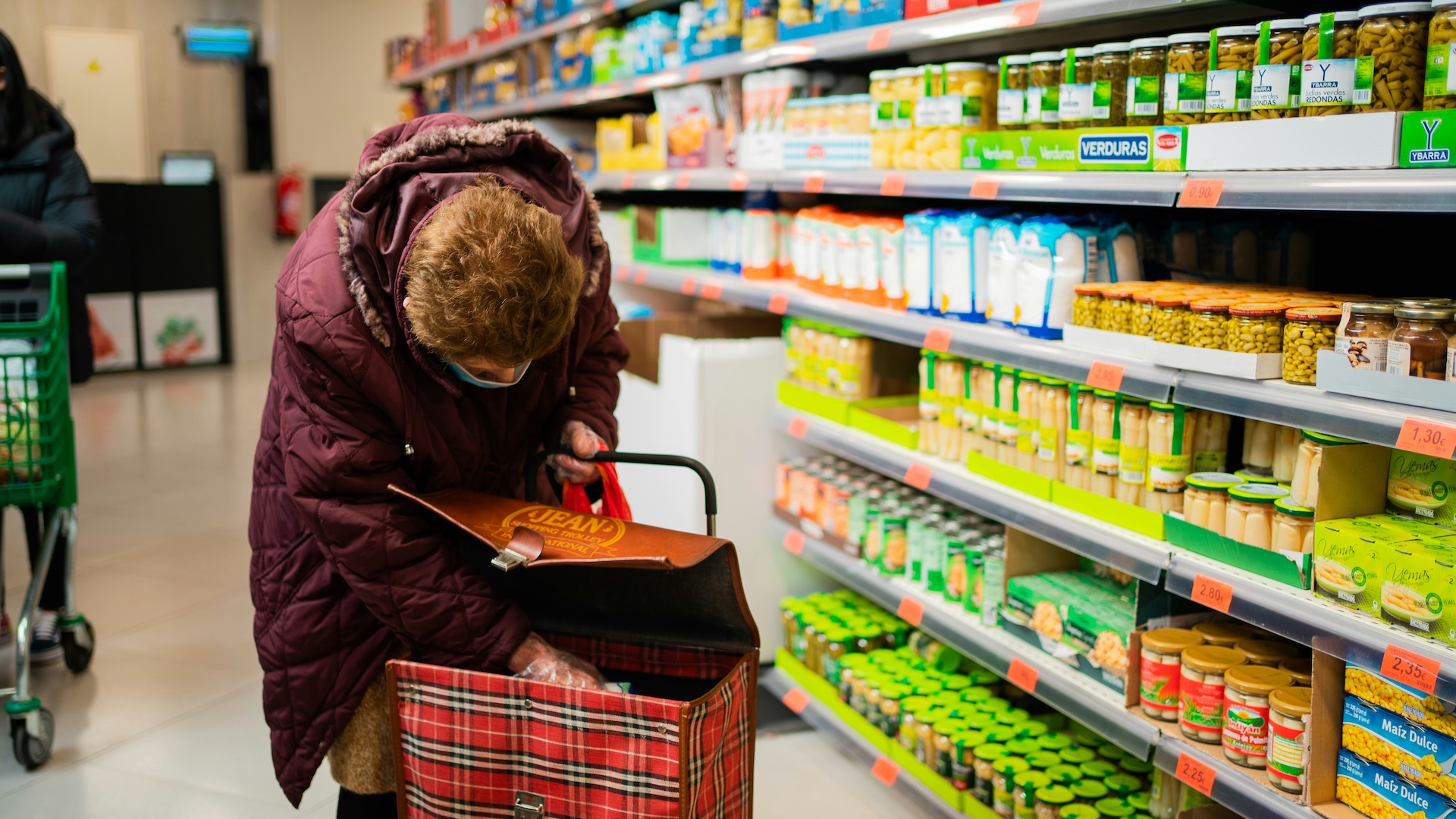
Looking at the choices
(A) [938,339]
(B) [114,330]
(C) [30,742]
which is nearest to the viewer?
(A) [938,339]

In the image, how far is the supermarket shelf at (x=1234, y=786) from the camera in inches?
75.6

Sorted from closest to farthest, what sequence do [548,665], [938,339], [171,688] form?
1. [548,665]
2. [938,339]
3. [171,688]

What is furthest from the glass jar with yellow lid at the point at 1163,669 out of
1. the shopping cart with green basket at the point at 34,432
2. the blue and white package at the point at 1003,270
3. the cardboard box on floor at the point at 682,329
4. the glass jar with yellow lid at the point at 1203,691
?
the shopping cart with green basket at the point at 34,432

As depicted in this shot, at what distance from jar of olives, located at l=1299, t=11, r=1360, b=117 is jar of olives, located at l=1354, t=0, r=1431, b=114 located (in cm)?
2

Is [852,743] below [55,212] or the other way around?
below

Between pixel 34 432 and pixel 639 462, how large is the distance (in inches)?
83.2

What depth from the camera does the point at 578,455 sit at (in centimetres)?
204

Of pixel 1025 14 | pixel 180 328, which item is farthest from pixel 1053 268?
pixel 180 328

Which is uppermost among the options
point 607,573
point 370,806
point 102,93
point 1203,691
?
point 102,93

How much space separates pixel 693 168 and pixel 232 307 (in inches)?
262

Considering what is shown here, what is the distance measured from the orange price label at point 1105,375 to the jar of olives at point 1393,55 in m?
0.60

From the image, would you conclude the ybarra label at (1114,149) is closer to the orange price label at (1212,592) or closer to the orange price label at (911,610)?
the orange price label at (1212,592)

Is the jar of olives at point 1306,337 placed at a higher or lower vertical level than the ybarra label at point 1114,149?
lower

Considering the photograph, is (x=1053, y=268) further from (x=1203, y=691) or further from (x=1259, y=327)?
(x=1203, y=691)
